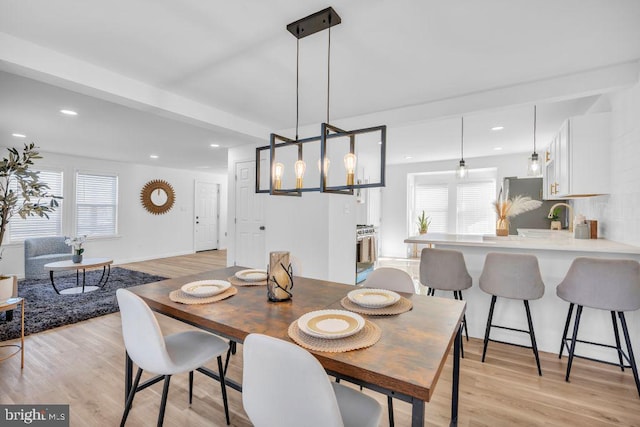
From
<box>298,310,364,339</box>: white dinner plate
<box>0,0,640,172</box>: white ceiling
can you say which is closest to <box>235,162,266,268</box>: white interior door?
<box>0,0,640,172</box>: white ceiling

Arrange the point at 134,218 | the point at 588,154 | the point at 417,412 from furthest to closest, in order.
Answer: the point at 134,218, the point at 588,154, the point at 417,412

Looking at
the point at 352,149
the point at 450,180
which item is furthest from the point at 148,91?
the point at 450,180

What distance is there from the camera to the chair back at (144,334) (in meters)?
1.36

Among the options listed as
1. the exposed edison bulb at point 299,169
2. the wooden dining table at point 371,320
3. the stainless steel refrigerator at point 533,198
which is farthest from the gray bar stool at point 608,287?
the stainless steel refrigerator at point 533,198

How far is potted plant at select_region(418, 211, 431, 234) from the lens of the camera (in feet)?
22.1

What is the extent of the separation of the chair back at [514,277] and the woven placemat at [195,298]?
2061mm

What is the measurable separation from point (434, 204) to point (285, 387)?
7.04 meters

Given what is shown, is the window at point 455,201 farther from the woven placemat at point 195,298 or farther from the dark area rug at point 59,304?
the woven placemat at point 195,298

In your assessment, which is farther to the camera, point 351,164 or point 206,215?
point 206,215

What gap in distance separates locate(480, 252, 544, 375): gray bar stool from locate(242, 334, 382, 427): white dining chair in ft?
6.76

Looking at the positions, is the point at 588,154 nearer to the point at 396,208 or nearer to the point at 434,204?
the point at 434,204

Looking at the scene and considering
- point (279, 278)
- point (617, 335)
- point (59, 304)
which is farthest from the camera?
point (59, 304)

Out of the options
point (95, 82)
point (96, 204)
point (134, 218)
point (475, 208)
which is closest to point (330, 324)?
point (95, 82)

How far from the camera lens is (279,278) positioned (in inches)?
64.0
